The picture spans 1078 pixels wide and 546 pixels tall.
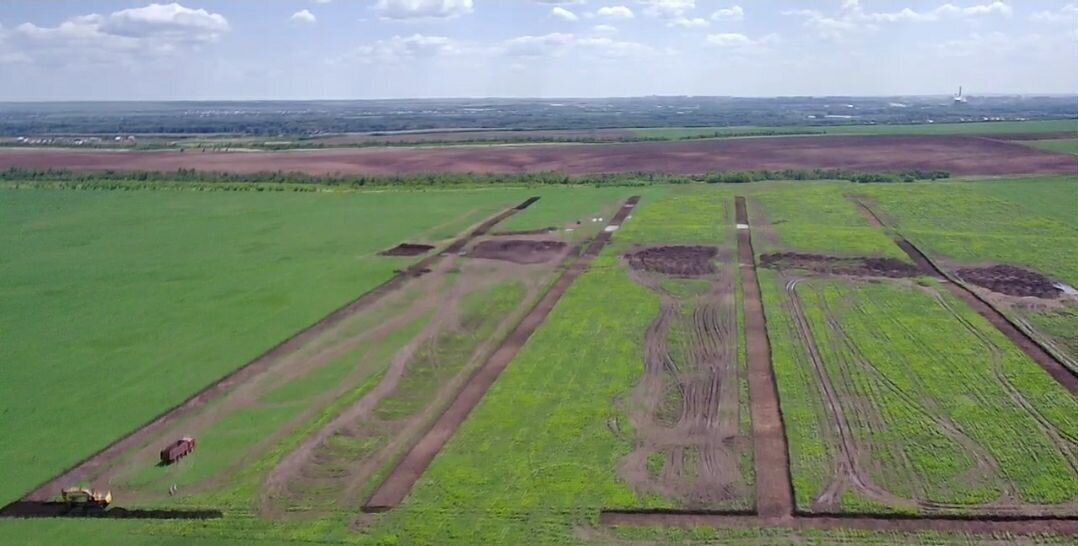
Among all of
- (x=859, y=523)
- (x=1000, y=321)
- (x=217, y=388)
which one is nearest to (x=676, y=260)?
(x=1000, y=321)

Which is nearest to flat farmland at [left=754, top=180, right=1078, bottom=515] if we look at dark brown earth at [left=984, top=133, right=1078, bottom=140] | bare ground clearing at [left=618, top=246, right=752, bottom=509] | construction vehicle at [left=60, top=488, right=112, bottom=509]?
bare ground clearing at [left=618, top=246, right=752, bottom=509]

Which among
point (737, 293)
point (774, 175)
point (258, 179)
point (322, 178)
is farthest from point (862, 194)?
point (258, 179)

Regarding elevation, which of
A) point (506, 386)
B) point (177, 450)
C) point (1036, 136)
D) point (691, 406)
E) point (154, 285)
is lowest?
point (177, 450)

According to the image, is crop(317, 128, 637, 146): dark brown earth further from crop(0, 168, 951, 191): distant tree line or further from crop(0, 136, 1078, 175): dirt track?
crop(0, 168, 951, 191): distant tree line

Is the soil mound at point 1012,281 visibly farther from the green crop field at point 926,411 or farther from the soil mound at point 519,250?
the soil mound at point 519,250

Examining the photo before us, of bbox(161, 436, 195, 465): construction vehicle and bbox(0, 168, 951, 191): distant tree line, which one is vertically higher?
bbox(0, 168, 951, 191): distant tree line

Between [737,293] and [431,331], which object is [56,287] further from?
[737,293]

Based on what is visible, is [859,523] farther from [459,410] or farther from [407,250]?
[407,250]
